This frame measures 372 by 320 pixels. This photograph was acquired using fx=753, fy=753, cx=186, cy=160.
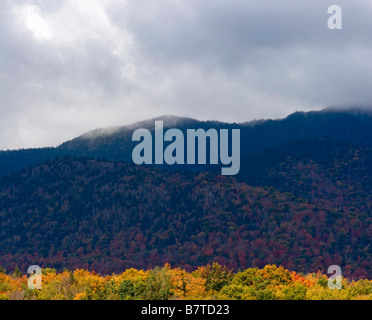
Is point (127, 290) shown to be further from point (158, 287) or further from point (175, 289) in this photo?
point (175, 289)

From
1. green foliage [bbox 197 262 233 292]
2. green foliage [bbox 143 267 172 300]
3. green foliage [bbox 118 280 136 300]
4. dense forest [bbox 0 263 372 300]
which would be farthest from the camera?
green foliage [bbox 197 262 233 292]

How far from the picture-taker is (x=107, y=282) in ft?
314

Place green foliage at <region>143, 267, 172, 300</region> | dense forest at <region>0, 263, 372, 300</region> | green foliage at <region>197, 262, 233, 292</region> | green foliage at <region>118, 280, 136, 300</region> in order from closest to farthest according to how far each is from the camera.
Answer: green foliage at <region>143, 267, 172, 300</region> < green foliage at <region>118, 280, 136, 300</region> < dense forest at <region>0, 263, 372, 300</region> < green foliage at <region>197, 262, 233, 292</region>

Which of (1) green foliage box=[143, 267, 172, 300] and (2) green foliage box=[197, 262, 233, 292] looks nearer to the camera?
(1) green foliage box=[143, 267, 172, 300]

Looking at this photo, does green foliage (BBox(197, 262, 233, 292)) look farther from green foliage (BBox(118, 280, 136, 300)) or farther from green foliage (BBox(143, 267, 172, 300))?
green foliage (BBox(118, 280, 136, 300))

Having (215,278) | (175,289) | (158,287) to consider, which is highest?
(215,278)

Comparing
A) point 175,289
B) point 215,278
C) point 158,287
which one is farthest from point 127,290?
point 215,278

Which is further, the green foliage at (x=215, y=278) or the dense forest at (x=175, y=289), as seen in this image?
the green foliage at (x=215, y=278)

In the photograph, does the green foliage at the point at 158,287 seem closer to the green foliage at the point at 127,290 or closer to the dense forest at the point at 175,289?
the dense forest at the point at 175,289

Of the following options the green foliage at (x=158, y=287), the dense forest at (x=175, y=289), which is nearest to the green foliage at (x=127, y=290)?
the dense forest at (x=175, y=289)

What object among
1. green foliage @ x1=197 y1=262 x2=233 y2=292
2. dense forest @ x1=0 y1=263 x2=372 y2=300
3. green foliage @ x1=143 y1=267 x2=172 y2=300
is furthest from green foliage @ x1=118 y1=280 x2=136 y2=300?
green foliage @ x1=197 y1=262 x2=233 y2=292
